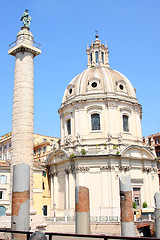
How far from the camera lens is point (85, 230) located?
1900 cm

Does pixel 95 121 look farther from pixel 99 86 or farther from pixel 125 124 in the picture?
pixel 99 86

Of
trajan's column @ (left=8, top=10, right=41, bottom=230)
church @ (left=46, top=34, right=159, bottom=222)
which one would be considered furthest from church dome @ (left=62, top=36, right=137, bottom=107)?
trajan's column @ (left=8, top=10, right=41, bottom=230)

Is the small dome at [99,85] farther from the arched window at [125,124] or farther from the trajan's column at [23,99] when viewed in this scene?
the trajan's column at [23,99]

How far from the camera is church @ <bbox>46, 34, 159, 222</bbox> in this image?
135 feet

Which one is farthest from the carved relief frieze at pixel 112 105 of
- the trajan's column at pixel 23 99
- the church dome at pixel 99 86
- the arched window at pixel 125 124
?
the trajan's column at pixel 23 99

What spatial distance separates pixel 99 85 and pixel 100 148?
10.6 metres

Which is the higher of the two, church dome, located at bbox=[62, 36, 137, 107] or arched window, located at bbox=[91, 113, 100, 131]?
church dome, located at bbox=[62, 36, 137, 107]

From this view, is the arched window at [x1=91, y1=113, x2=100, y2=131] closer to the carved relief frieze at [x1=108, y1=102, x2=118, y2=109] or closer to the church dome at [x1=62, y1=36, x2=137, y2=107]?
the carved relief frieze at [x1=108, y1=102, x2=118, y2=109]

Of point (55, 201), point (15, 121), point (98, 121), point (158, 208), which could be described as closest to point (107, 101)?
point (98, 121)

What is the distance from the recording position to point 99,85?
47375 mm

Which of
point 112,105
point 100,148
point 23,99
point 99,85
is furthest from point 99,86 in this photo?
point 23,99

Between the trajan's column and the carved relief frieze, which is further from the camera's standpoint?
the carved relief frieze

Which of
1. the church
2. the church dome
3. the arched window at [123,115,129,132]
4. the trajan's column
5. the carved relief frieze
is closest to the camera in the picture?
Answer: the trajan's column

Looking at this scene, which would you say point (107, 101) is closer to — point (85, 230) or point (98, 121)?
point (98, 121)
